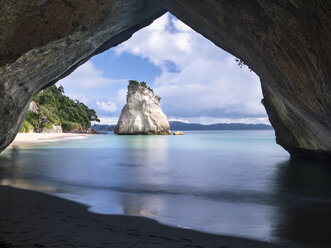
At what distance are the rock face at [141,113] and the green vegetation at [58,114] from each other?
1518 cm

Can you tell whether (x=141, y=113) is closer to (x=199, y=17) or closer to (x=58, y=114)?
(x=58, y=114)

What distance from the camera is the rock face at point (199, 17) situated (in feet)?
19.1

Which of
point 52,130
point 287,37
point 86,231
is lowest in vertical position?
point 86,231

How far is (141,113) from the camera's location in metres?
73.8

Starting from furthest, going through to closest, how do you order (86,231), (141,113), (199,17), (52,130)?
(141,113), (52,130), (199,17), (86,231)

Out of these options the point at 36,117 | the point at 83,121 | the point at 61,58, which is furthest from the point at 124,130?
the point at 61,58

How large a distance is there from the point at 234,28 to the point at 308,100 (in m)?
2.84

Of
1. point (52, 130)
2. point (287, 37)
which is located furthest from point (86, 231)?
point (52, 130)

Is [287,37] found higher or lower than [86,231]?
→ higher

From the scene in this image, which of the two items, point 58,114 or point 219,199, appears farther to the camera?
point 58,114

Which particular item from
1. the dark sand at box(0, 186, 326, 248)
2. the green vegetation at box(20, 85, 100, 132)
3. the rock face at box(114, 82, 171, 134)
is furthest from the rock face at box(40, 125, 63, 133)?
the dark sand at box(0, 186, 326, 248)

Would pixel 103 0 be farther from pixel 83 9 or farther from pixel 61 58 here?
pixel 61 58

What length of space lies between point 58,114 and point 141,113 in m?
21.2

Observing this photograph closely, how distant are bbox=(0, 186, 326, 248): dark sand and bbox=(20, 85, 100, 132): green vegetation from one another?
47.6m
